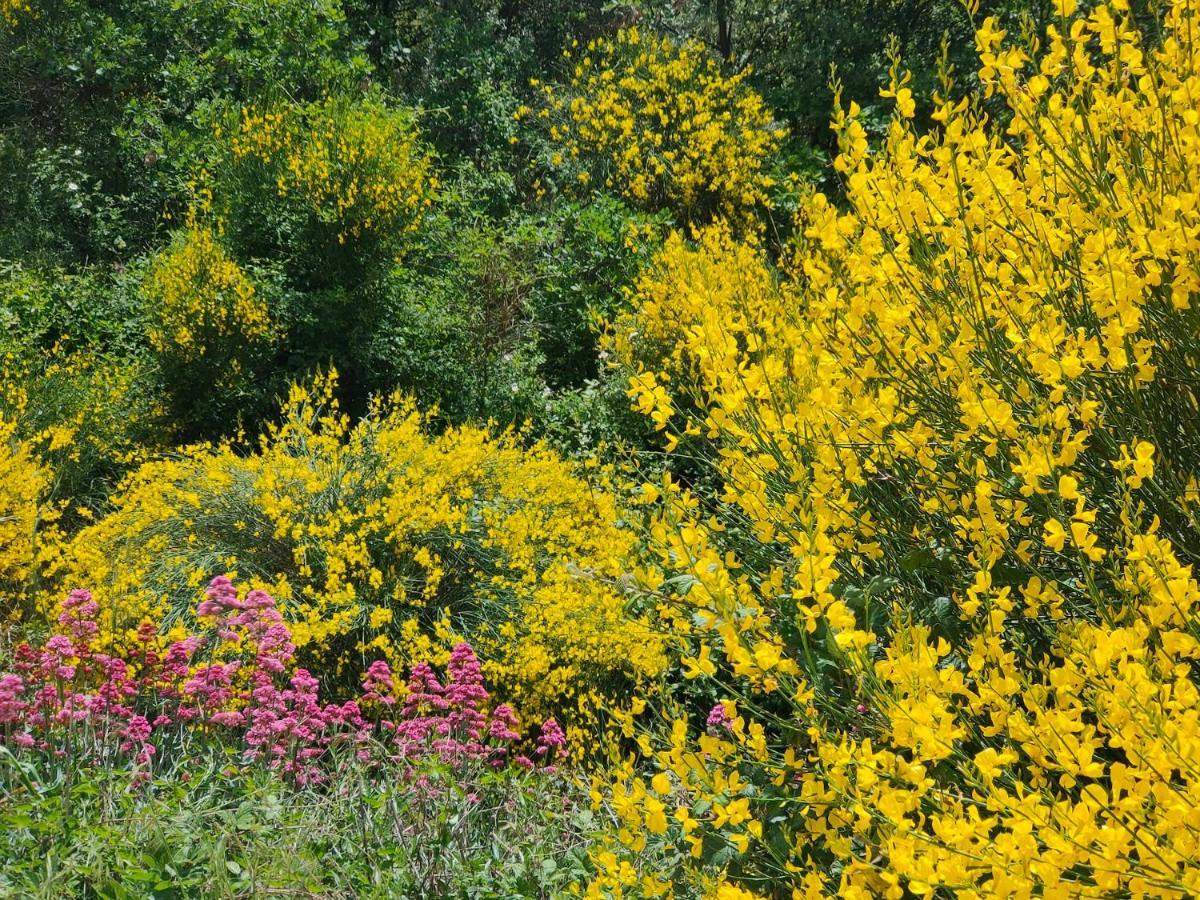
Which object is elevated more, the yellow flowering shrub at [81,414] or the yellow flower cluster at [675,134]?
the yellow flower cluster at [675,134]

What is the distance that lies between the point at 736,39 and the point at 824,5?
122 centimetres

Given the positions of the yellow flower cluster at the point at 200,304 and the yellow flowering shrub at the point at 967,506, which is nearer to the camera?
the yellow flowering shrub at the point at 967,506

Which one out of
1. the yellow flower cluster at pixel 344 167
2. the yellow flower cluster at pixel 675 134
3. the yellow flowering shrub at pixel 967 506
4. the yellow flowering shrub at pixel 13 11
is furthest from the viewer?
the yellow flowering shrub at pixel 13 11

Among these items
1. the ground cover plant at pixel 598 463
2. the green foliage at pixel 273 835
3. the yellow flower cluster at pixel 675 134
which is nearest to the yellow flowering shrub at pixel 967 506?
the ground cover plant at pixel 598 463

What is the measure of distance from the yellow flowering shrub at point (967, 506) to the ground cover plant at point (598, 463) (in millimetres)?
14

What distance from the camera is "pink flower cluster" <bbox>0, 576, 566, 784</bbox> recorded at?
286cm

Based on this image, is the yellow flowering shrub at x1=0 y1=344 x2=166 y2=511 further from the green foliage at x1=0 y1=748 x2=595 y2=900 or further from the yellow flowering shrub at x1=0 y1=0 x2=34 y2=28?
the yellow flowering shrub at x1=0 y1=0 x2=34 y2=28

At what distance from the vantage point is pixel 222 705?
124 inches

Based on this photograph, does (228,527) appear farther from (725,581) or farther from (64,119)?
(64,119)

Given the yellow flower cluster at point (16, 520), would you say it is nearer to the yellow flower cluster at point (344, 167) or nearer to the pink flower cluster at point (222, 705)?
the pink flower cluster at point (222, 705)

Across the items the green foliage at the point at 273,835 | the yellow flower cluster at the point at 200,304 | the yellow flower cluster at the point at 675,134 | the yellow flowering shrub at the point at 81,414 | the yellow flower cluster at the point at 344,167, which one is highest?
the yellow flower cluster at the point at 675,134

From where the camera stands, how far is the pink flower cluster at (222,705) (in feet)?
9.39

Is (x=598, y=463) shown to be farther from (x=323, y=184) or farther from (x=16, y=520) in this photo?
(x=323, y=184)

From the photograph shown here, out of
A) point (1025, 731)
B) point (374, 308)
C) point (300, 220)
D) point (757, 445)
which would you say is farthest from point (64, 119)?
point (1025, 731)
